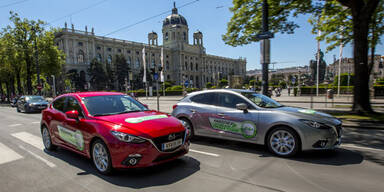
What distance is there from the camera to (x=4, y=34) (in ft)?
107

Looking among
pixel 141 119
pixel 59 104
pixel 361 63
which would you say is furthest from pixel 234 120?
pixel 361 63

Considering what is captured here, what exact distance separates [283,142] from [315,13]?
34.2 feet

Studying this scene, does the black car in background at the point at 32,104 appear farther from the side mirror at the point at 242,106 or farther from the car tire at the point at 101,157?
the side mirror at the point at 242,106

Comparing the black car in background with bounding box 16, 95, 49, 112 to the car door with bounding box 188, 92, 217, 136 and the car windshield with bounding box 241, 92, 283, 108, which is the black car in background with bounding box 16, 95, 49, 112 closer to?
the car door with bounding box 188, 92, 217, 136

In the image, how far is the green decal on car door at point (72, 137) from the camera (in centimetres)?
442

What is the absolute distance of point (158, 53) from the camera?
333ft

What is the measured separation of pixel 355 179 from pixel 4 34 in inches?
1698

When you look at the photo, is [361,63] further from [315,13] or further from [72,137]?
[72,137]

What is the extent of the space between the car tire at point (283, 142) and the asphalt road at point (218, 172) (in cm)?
20

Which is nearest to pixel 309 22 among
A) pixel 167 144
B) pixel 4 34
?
pixel 167 144

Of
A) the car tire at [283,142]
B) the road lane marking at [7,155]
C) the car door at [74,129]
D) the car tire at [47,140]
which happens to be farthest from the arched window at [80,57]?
the car tire at [283,142]

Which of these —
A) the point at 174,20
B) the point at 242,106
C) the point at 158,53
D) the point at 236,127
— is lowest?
the point at 236,127

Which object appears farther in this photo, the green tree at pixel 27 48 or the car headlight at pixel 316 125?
the green tree at pixel 27 48

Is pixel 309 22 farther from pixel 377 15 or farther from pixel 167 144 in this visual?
pixel 167 144
